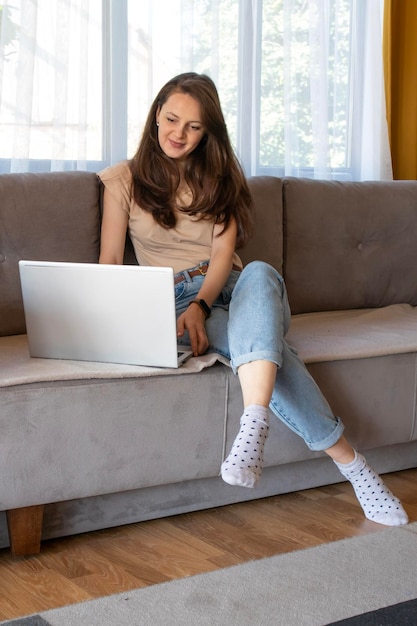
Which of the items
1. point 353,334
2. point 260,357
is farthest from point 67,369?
point 353,334

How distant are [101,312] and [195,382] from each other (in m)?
0.25

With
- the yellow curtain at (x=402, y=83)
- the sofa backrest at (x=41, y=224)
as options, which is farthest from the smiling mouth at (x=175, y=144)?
the yellow curtain at (x=402, y=83)

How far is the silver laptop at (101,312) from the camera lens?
1.84 m

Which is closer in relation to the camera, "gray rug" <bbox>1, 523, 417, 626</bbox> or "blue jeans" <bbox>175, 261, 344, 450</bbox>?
"gray rug" <bbox>1, 523, 417, 626</bbox>

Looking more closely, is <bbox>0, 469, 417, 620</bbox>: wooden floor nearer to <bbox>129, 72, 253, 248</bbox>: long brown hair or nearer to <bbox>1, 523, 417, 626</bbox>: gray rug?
<bbox>1, 523, 417, 626</bbox>: gray rug

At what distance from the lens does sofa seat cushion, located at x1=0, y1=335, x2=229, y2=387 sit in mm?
1827

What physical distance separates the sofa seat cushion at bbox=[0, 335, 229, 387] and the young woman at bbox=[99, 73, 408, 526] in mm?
104

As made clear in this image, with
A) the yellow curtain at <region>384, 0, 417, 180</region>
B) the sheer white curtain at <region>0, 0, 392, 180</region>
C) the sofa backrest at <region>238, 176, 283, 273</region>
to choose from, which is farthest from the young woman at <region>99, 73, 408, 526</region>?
the yellow curtain at <region>384, 0, 417, 180</region>

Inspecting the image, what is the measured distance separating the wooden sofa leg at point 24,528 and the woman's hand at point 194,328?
0.49 meters

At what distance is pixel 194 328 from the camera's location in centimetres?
209

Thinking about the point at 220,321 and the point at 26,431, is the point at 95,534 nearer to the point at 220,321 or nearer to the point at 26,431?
the point at 26,431

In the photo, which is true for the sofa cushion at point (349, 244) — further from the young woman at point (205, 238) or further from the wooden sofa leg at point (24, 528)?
the wooden sofa leg at point (24, 528)

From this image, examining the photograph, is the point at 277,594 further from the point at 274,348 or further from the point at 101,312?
the point at 101,312

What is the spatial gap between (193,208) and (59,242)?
351mm
